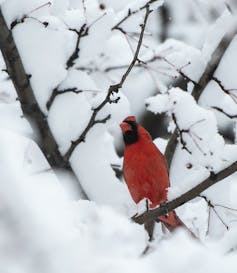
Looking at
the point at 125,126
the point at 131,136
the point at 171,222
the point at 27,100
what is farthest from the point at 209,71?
the point at 27,100

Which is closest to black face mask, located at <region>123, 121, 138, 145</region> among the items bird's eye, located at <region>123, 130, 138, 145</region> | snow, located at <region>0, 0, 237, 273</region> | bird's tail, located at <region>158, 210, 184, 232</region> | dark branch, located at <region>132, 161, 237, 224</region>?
bird's eye, located at <region>123, 130, 138, 145</region>

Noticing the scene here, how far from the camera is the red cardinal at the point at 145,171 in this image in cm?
341

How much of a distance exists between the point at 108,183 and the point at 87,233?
199 cm

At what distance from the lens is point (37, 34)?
2926mm

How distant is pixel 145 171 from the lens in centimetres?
352

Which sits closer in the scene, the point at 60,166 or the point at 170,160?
the point at 60,166

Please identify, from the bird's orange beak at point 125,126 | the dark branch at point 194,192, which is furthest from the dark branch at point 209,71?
the dark branch at point 194,192

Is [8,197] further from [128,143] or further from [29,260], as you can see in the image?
[128,143]

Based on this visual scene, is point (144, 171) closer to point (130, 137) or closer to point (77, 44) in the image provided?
point (130, 137)

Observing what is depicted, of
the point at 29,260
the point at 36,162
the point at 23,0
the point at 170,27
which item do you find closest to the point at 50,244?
the point at 29,260

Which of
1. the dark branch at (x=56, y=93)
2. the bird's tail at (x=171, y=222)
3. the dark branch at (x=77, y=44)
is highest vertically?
the dark branch at (x=77, y=44)

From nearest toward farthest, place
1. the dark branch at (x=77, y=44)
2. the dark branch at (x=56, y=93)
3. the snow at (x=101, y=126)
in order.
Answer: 1. the snow at (x=101, y=126)
2. the dark branch at (x=56, y=93)
3. the dark branch at (x=77, y=44)

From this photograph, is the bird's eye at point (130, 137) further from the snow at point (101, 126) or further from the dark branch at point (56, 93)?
the dark branch at point (56, 93)

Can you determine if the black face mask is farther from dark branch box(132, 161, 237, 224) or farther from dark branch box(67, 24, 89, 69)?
dark branch box(132, 161, 237, 224)
